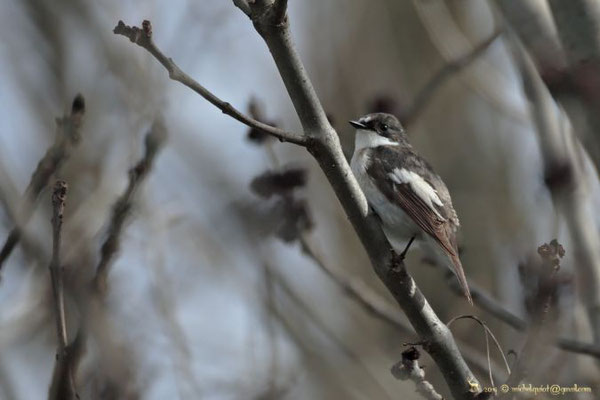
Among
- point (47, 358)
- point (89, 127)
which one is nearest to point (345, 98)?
point (89, 127)

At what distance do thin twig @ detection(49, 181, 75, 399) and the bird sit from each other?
249cm

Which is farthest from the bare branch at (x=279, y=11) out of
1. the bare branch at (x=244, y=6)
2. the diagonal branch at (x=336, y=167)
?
the bare branch at (x=244, y=6)

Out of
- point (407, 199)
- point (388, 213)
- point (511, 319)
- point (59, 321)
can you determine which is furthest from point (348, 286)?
point (59, 321)

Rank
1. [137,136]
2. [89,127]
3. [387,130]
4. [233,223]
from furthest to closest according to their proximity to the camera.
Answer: [89,127]
[233,223]
[387,130]
[137,136]

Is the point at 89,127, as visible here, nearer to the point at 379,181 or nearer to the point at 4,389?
the point at 379,181

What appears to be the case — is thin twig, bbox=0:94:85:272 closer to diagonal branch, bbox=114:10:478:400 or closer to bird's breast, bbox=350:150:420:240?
diagonal branch, bbox=114:10:478:400

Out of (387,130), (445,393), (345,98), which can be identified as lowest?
(445,393)

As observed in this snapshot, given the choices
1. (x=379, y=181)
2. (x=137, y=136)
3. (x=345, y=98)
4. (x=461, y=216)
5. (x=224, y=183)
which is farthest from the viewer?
(x=345, y=98)

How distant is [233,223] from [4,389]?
415 centimetres

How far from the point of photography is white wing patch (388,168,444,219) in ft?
17.8

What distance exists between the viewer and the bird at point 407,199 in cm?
513

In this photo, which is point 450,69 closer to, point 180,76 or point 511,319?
point 511,319

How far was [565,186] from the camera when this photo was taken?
12.9 ft

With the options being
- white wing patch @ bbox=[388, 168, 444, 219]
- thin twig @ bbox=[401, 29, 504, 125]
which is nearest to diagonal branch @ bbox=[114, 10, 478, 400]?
white wing patch @ bbox=[388, 168, 444, 219]
